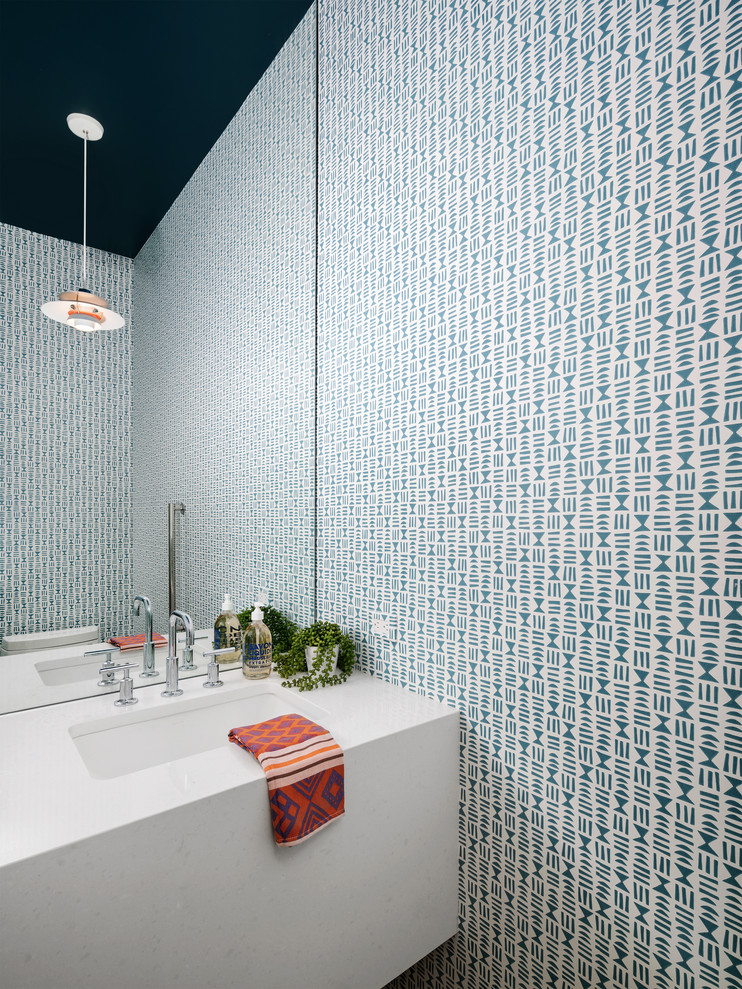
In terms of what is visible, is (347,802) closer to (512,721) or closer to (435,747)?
(435,747)

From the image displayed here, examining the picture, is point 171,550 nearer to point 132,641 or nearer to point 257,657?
point 132,641

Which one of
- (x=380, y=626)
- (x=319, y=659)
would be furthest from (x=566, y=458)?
(x=319, y=659)

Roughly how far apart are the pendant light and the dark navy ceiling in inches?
0.4

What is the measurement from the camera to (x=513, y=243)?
1.08m

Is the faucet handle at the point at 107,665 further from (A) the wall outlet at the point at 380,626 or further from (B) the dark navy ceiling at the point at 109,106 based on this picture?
(B) the dark navy ceiling at the point at 109,106

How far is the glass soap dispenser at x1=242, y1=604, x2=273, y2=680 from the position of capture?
1459 mm

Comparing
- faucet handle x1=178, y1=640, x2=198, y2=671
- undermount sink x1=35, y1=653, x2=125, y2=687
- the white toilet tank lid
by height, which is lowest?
faucet handle x1=178, y1=640, x2=198, y2=671

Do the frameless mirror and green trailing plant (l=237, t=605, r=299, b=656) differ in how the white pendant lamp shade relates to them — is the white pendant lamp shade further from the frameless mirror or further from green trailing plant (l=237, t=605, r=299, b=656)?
green trailing plant (l=237, t=605, r=299, b=656)


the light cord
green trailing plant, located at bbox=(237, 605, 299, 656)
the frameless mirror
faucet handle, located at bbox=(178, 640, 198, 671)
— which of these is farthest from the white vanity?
the light cord

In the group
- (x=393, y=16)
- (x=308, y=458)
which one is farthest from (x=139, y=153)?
(x=308, y=458)

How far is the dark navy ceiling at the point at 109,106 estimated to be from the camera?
1.10 metres

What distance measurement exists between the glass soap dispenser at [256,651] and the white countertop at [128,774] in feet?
0.16

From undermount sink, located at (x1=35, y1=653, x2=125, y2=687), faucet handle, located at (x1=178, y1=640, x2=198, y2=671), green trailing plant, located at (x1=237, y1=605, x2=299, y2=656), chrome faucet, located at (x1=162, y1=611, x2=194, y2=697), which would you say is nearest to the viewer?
undermount sink, located at (x1=35, y1=653, x2=125, y2=687)

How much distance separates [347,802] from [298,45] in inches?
82.1
